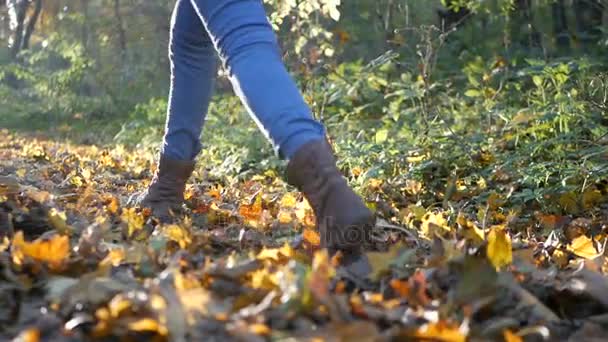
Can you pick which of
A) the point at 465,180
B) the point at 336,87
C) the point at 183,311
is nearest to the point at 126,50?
the point at 336,87

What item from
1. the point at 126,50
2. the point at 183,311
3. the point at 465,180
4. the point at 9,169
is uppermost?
the point at 126,50

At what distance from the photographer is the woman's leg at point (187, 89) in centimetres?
250

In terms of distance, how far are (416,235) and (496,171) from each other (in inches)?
49.2

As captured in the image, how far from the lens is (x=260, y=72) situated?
71.9 inches

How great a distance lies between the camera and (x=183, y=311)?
1.00 meters

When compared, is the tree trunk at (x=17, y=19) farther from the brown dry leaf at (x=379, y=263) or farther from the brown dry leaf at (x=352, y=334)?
the brown dry leaf at (x=352, y=334)

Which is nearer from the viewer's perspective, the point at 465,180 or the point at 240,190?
the point at 465,180

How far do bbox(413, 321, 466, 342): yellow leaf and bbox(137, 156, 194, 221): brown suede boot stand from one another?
1624mm

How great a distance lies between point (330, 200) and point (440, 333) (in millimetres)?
796

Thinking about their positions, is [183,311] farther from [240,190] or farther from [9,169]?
[9,169]

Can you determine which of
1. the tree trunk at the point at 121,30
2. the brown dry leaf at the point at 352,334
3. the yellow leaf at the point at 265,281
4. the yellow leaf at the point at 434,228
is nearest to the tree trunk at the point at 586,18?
the yellow leaf at the point at 434,228

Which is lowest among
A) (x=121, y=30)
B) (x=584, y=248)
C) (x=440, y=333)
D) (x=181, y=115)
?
(x=440, y=333)

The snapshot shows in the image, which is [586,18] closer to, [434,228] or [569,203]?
[569,203]

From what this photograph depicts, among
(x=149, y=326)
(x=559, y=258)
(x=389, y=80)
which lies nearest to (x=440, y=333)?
(x=149, y=326)
